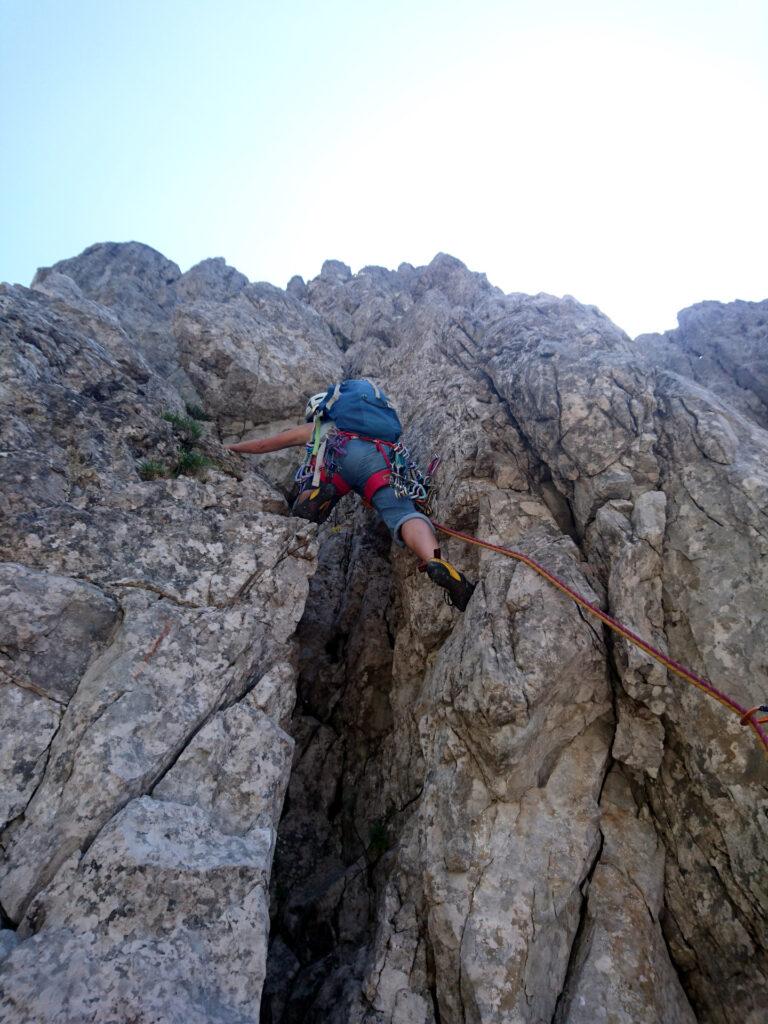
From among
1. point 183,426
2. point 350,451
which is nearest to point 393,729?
point 350,451

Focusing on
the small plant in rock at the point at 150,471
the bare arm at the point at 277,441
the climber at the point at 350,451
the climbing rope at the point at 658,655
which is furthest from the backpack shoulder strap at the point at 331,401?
the climbing rope at the point at 658,655

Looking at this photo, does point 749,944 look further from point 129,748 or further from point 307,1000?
point 129,748

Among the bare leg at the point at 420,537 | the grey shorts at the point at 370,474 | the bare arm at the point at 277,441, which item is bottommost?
the bare leg at the point at 420,537

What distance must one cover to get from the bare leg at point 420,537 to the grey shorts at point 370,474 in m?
0.26

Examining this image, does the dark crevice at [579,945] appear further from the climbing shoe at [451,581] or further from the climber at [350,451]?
the climber at [350,451]

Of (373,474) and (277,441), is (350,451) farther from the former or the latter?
(277,441)

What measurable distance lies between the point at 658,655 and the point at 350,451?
5362 mm

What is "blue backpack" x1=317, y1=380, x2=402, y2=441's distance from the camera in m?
9.11

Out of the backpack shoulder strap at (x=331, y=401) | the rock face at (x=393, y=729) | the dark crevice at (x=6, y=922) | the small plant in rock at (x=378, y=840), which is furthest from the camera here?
the backpack shoulder strap at (x=331, y=401)

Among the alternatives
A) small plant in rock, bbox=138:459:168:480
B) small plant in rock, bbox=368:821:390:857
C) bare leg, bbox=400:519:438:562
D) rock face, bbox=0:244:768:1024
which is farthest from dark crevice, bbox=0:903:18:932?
bare leg, bbox=400:519:438:562

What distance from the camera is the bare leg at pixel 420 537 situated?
7.82m

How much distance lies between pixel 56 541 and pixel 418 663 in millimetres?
5183

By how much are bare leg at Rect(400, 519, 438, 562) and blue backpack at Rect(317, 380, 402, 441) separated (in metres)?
1.81

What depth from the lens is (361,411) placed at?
30.0ft
